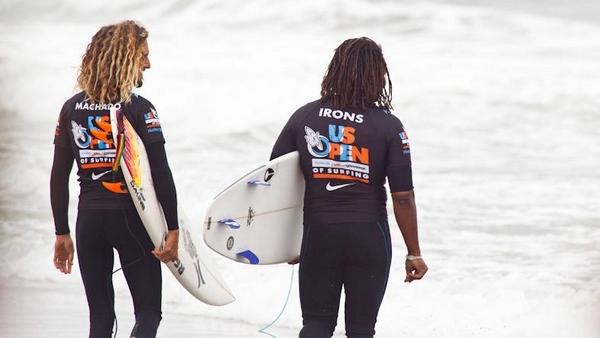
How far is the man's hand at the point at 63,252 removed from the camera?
4691 mm

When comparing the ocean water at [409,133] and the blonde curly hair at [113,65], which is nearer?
the blonde curly hair at [113,65]

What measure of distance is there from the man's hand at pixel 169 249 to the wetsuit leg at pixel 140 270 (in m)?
0.07

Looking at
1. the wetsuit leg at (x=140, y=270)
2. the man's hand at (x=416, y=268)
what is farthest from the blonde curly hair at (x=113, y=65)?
the man's hand at (x=416, y=268)

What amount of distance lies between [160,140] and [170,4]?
1851cm

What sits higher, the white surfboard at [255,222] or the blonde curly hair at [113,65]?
the blonde curly hair at [113,65]

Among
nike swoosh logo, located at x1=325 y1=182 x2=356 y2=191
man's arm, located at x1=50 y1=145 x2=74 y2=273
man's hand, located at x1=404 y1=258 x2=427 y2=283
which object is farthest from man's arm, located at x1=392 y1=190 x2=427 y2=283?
man's arm, located at x1=50 y1=145 x2=74 y2=273

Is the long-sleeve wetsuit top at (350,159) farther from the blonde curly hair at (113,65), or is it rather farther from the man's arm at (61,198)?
the man's arm at (61,198)

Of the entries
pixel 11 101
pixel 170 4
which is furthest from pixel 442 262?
pixel 170 4

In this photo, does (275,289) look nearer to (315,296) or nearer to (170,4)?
(315,296)

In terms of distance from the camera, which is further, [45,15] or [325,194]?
[45,15]

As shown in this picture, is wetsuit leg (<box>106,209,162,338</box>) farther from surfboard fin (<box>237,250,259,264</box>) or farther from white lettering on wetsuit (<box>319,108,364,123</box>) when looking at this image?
white lettering on wetsuit (<box>319,108,364,123</box>)

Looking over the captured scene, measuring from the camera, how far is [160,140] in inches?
174

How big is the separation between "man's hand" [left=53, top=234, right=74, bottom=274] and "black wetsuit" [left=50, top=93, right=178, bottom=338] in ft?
0.46

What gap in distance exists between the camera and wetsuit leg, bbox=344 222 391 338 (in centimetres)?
443
